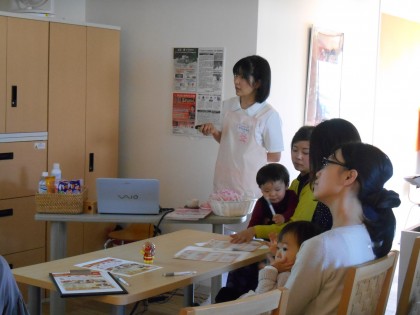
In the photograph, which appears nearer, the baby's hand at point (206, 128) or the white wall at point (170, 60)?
the baby's hand at point (206, 128)

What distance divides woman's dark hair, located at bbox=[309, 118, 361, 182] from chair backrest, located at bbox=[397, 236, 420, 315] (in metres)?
0.47

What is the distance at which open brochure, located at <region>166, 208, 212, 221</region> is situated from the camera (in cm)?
358

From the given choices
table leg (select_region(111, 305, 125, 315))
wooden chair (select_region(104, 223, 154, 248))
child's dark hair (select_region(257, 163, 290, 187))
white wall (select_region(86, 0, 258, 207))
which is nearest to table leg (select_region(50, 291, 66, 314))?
table leg (select_region(111, 305, 125, 315))

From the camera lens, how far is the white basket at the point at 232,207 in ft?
11.9

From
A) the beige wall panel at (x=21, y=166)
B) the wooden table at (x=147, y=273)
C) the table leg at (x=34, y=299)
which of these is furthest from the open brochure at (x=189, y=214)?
the beige wall panel at (x=21, y=166)

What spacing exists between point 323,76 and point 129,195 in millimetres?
2592

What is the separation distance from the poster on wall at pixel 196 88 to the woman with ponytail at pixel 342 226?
8.44ft

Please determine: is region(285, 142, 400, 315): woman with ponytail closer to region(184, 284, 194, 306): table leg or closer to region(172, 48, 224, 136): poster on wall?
region(184, 284, 194, 306): table leg

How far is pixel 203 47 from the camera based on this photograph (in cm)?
479

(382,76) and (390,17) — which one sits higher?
(390,17)

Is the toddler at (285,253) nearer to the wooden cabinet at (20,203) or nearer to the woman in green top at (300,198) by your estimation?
the woman in green top at (300,198)

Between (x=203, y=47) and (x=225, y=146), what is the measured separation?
91cm

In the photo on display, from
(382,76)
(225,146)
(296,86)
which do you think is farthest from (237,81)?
(382,76)

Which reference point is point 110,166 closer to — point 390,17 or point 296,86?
point 296,86
